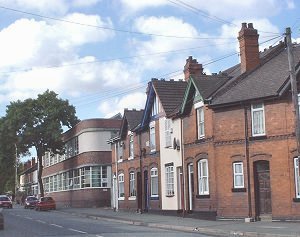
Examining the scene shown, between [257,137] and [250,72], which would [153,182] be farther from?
[257,137]

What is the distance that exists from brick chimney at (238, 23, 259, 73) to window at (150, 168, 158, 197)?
1028cm

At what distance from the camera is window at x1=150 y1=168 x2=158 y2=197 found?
120 feet

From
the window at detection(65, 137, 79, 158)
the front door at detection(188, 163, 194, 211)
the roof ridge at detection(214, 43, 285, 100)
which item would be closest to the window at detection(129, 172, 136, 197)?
the front door at detection(188, 163, 194, 211)

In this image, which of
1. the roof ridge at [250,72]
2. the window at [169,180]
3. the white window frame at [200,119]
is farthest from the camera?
the window at [169,180]

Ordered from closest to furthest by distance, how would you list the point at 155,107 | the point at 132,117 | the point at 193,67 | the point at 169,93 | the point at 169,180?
the point at 169,180 → the point at 169,93 → the point at 193,67 → the point at 155,107 → the point at 132,117

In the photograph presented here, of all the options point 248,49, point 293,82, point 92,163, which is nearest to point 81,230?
point 293,82

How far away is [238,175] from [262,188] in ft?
4.64

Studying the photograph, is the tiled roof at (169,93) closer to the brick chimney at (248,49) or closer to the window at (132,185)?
the brick chimney at (248,49)

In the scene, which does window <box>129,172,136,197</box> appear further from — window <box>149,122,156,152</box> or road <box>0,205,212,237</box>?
road <box>0,205,212,237</box>

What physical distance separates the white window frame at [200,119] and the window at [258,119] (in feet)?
12.1

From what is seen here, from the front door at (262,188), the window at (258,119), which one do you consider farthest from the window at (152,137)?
the front door at (262,188)

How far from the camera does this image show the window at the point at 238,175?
27.2 m

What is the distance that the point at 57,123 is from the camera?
60094 millimetres

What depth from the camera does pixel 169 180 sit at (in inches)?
1355
